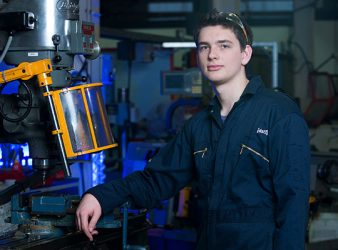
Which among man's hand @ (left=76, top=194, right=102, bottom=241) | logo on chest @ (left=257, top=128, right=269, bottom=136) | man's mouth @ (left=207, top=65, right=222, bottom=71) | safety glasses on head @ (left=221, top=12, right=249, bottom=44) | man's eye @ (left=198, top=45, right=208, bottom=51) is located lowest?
man's hand @ (left=76, top=194, right=102, bottom=241)

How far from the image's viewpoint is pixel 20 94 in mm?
2057

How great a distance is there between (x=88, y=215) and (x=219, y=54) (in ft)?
2.06

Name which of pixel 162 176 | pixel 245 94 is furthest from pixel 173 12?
pixel 245 94

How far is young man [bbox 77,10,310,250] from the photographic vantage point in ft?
6.14

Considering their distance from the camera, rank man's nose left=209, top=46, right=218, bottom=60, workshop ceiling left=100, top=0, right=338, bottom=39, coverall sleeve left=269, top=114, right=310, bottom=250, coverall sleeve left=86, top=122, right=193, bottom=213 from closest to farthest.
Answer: coverall sleeve left=269, top=114, right=310, bottom=250 → man's nose left=209, top=46, right=218, bottom=60 → coverall sleeve left=86, top=122, right=193, bottom=213 → workshop ceiling left=100, top=0, right=338, bottom=39

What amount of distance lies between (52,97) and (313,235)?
1710mm

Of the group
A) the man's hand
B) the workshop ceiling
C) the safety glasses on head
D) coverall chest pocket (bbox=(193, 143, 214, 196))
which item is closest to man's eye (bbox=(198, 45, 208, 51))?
the safety glasses on head

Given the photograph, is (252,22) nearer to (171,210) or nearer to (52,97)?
(171,210)

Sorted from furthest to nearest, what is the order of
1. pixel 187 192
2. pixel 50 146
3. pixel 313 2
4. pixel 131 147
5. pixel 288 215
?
pixel 313 2
pixel 131 147
pixel 187 192
pixel 50 146
pixel 288 215

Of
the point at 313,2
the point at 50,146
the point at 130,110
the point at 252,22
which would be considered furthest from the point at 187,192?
the point at 252,22

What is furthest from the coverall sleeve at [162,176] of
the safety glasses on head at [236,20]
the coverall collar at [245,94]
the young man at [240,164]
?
the safety glasses on head at [236,20]

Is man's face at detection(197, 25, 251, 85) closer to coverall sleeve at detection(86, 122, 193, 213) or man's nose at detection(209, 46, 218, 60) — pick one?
man's nose at detection(209, 46, 218, 60)

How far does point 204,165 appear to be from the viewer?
2.06m

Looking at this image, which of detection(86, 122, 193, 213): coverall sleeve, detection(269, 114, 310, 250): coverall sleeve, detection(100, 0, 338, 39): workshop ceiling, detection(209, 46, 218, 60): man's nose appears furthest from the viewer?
detection(100, 0, 338, 39): workshop ceiling
